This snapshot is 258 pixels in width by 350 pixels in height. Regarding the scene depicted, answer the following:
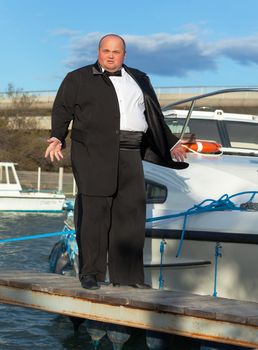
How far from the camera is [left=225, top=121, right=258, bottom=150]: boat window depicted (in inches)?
340

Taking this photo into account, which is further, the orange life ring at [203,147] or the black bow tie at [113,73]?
A: the orange life ring at [203,147]

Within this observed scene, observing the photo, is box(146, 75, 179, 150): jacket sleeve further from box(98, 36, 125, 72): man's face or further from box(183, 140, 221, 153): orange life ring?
box(183, 140, 221, 153): orange life ring

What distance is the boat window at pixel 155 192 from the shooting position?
737 centimetres

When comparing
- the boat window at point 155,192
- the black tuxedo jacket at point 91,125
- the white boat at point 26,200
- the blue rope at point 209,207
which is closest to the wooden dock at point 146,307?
the black tuxedo jacket at point 91,125

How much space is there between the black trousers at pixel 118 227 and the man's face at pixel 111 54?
2.20 feet

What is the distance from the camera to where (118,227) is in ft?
19.8

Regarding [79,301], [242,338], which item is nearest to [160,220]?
[79,301]

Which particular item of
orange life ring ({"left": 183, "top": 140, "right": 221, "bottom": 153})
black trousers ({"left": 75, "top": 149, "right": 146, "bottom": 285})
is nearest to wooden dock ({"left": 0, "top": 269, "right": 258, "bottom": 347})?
black trousers ({"left": 75, "top": 149, "right": 146, "bottom": 285})

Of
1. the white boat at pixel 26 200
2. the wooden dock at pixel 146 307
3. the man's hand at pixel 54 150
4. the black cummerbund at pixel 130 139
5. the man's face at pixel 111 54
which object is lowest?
the white boat at pixel 26 200

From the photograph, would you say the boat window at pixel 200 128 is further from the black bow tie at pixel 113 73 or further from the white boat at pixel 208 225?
the black bow tie at pixel 113 73

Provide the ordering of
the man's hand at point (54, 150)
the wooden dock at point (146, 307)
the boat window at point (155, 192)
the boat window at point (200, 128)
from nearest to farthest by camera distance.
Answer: the wooden dock at point (146, 307)
the man's hand at point (54, 150)
the boat window at point (155, 192)
the boat window at point (200, 128)

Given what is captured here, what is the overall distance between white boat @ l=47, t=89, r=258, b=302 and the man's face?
1.69 m

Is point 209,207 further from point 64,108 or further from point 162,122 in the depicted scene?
point 64,108

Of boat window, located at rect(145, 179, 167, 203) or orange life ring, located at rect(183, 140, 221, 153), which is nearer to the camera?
boat window, located at rect(145, 179, 167, 203)
